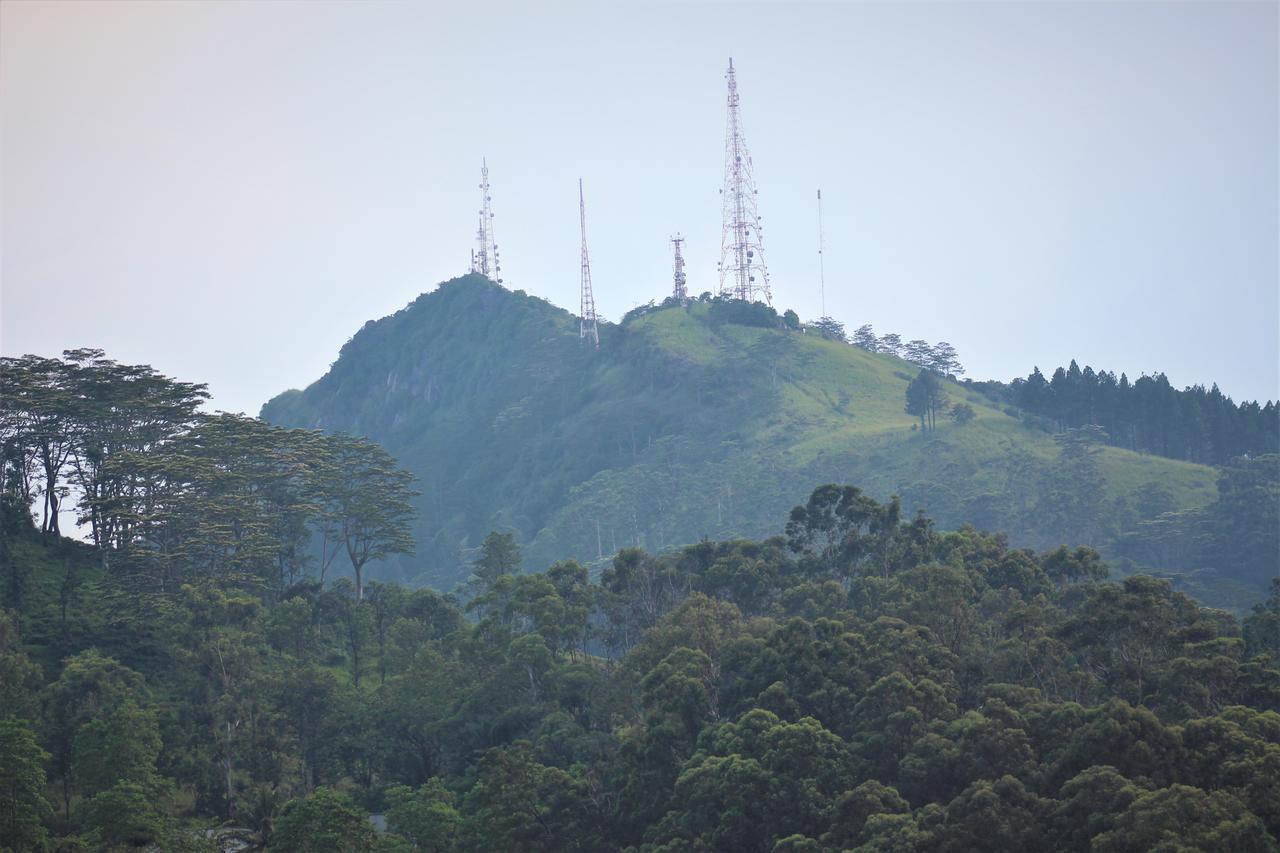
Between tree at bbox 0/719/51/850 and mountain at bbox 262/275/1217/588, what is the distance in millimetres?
68605

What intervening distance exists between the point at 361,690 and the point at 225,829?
566 inches

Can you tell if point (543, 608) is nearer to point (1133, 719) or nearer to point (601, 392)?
point (1133, 719)

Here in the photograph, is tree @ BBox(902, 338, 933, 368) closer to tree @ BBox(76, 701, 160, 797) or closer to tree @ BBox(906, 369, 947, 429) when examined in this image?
tree @ BBox(906, 369, 947, 429)

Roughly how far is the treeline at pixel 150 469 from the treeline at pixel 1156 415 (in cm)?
8598

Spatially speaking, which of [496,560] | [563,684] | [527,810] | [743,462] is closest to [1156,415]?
[743,462]

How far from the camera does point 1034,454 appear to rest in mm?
140500

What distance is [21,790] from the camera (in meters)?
57.7

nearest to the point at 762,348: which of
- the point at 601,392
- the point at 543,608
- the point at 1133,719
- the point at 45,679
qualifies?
the point at 601,392

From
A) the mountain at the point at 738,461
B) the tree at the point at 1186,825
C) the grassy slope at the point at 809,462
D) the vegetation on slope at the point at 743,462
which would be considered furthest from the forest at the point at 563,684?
the grassy slope at the point at 809,462

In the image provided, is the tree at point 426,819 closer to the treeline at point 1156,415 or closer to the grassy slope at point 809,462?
the grassy slope at point 809,462

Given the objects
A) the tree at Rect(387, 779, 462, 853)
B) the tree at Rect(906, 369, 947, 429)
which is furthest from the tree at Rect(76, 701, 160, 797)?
the tree at Rect(906, 369, 947, 429)

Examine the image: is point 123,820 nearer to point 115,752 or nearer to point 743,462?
point 115,752

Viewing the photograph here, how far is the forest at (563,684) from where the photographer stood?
167ft

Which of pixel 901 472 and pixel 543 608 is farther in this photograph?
pixel 901 472
